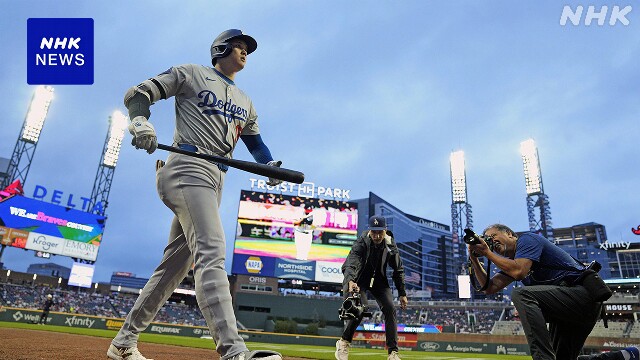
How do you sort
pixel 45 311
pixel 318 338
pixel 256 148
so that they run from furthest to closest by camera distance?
pixel 318 338 < pixel 45 311 < pixel 256 148

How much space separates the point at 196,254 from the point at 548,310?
10.1ft

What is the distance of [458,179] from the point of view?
72438mm

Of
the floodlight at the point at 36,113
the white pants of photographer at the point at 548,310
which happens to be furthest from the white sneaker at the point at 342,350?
the floodlight at the point at 36,113

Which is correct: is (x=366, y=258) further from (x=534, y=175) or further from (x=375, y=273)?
(x=534, y=175)

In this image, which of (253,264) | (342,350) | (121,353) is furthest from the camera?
(253,264)

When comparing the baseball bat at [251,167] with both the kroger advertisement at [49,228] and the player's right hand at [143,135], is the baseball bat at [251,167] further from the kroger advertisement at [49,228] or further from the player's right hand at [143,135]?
the kroger advertisement at [49,228]

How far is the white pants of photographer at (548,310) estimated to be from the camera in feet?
11.8

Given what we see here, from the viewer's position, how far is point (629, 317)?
1778 inches

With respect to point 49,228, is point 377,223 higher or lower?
lower

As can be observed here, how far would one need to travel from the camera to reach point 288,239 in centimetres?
4275

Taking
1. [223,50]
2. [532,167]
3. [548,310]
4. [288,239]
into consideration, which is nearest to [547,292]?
[548,310]

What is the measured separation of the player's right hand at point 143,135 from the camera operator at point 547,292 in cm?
293

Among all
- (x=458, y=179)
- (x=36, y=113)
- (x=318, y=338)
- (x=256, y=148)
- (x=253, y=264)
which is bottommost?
(x=318, y=338)

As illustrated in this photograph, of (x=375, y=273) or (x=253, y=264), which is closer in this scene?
(x=375, y=273)
